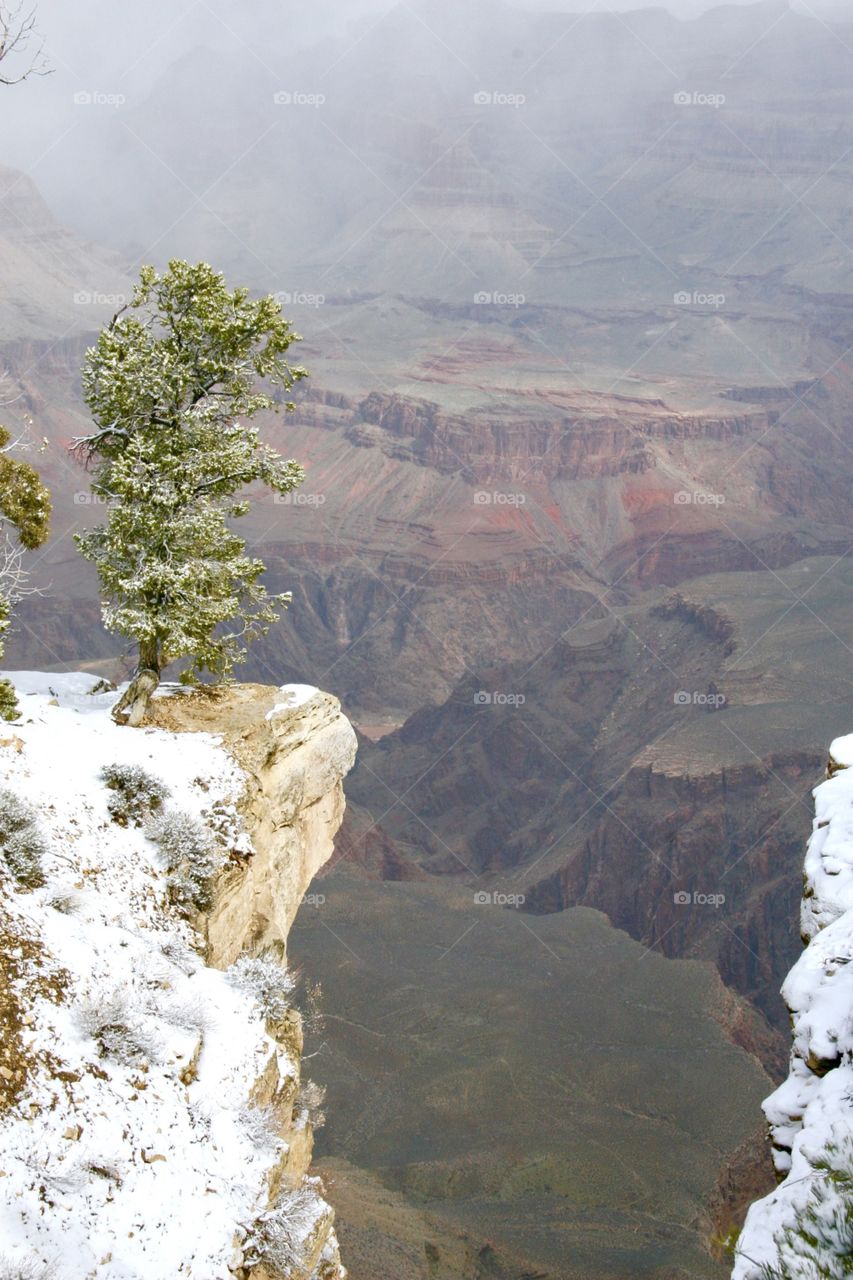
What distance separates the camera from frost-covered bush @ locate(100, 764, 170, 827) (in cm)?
1677

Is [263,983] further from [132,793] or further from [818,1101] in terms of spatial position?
[818,1101]

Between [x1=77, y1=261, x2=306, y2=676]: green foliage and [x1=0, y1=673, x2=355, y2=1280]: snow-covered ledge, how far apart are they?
1.91 metres

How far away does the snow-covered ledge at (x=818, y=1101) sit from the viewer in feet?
27.2

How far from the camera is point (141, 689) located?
2002 centimetres

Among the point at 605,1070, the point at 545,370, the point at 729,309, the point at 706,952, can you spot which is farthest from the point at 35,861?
the point at 729,309

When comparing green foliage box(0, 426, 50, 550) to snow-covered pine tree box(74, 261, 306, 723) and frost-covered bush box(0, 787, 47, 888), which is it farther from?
frost-covered bush box(0, 787, 47, 888)

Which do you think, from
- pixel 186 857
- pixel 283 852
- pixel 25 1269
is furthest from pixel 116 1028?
pixel 283 852

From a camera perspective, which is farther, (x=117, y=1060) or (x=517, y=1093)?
(x=517, y=1093)

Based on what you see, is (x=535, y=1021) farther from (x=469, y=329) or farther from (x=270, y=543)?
(x=469, y=329)

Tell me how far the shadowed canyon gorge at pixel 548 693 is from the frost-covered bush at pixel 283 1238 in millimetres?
11573

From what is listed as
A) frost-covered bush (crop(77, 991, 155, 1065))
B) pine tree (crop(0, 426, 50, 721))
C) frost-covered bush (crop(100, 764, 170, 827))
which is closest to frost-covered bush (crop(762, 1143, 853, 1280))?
frost-covered bush (crop(77, 991, 155, 1065))

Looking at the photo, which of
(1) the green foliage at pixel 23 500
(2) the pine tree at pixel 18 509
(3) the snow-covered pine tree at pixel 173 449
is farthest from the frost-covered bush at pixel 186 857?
(1) the green foliage at pixel 23 500

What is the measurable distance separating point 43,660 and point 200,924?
104 m

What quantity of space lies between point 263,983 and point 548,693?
83604mm
